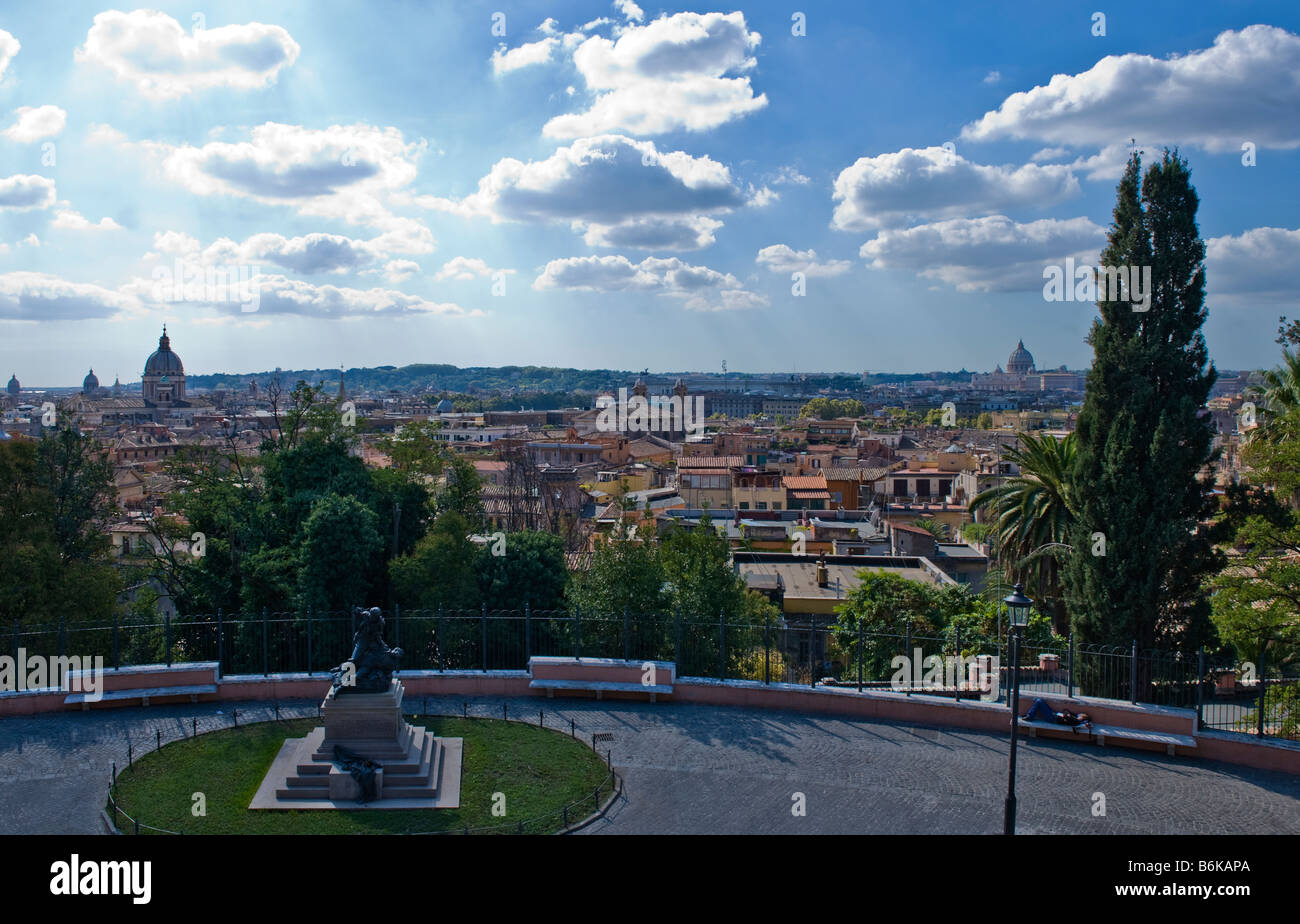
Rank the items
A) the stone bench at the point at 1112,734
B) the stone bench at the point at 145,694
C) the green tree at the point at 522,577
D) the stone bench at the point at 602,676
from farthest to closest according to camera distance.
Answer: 1. the green tree at the point at 522,577
2. the stone bench at the point at 602,676
3. the stone bench at the point at 145,694
4. the stone bench at the point at 1112,734

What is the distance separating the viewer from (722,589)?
Result: 54.1ft

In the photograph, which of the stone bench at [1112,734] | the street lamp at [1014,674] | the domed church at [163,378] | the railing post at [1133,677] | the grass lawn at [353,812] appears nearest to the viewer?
the street lamp at [1014,674]

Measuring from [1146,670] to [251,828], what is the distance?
1090 cm

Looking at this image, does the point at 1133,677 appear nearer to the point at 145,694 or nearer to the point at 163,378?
the point at 145,694

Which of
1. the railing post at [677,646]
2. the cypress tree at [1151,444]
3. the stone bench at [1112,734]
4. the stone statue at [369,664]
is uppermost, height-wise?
the cypress tree at [1151,444]

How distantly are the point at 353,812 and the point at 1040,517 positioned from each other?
13366 mm

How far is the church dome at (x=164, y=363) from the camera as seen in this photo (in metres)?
161

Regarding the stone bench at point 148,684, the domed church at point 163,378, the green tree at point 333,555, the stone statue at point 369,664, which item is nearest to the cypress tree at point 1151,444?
the stone statue at point 369,664

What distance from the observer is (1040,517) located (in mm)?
18109

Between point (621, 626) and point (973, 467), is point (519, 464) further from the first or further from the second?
point (973, 467)

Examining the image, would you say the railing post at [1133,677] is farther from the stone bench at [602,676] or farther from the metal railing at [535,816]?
the metal railing at [535,816]

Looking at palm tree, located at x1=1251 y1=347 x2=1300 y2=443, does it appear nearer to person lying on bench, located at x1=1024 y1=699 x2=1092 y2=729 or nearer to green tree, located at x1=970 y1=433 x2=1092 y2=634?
green tree, located at x1=970 y1=433 x2=1092 y2=634

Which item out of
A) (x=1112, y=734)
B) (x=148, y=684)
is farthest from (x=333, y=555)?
(x=1112, y=734)

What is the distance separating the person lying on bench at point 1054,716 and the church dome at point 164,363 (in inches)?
6746
